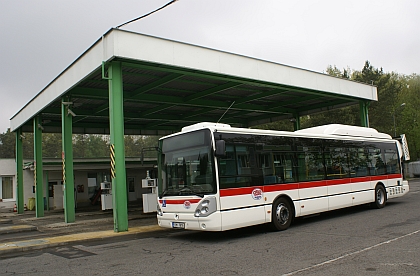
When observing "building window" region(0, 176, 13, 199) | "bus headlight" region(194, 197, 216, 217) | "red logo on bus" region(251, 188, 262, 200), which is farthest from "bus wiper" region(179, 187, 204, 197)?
"building window" region(0, 176, 13, 199)

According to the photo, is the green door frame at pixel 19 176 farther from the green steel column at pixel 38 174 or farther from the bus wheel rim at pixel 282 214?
the bus wheel rim at pixel 282 214

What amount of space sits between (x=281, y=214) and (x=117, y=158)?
5.31m

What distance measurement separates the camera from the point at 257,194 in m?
10.5

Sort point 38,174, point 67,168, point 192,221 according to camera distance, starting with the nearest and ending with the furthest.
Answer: point 192,221 → point 67,168 → point 38,174

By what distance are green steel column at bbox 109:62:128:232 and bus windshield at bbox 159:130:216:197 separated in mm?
1979

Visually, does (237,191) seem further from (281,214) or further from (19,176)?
(19,176)

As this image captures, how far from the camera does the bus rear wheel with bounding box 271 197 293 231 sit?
1084cm

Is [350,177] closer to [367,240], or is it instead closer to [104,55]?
[367,240]

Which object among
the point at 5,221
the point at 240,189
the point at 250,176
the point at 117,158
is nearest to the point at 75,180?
the point at 5,221

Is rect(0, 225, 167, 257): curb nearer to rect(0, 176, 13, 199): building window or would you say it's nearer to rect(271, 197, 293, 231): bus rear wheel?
rect(271, 197, 293, 231): bus rear wheel

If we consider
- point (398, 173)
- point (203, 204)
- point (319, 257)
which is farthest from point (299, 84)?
point (319, 257)

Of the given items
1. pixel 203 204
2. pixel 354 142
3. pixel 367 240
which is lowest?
pixel 367 240

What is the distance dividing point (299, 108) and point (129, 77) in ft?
44.1

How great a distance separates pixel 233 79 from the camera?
1591 cm
